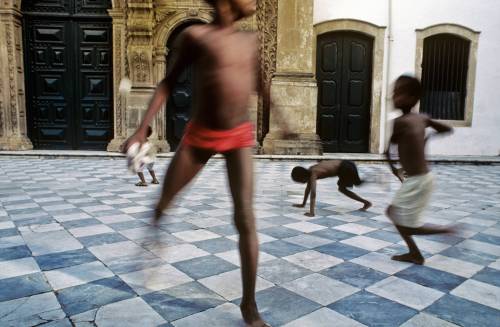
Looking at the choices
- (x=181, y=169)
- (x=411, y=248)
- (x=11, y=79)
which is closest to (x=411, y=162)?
(x=411, y=248)

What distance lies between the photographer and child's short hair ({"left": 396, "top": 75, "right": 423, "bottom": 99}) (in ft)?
9.71

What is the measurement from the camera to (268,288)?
2.54 m

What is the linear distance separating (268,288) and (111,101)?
390 inches

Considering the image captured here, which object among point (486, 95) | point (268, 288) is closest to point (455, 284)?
point (268, 288)

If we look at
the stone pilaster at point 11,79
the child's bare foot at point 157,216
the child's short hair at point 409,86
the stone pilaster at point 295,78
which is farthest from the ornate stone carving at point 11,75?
the child's short hair at point 409,86

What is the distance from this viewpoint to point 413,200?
2.96 meters

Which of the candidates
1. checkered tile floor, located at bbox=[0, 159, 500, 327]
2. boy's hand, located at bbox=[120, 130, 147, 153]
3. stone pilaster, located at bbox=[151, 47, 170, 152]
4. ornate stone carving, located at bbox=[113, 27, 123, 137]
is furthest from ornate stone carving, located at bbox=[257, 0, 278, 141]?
boy's hand, located at bbox=[120, 130, 147, 153]

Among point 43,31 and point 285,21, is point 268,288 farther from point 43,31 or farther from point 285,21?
point 43,31

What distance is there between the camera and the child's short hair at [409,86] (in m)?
2.96

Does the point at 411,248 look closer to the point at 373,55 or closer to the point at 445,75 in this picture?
the point at 373,55

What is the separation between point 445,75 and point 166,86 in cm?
1188

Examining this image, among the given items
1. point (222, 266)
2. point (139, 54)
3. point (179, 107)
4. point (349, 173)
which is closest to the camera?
point (222, 266)

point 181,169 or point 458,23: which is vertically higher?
point 458,23

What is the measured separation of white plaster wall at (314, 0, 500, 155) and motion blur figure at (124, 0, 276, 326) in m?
10.1
